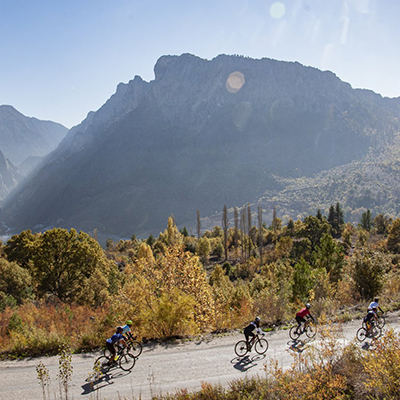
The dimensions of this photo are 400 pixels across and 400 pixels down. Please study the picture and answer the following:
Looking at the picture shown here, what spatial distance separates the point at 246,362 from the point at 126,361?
377 centimetres

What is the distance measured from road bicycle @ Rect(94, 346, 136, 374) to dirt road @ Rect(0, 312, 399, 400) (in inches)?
7.6

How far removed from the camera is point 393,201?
195000 millimetres

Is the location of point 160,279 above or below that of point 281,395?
above

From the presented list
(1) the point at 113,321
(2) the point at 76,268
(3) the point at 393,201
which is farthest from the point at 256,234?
(3) the point at 393,201

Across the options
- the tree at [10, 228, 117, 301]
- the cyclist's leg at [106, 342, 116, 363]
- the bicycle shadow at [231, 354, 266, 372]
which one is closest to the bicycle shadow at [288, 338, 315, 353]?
the bicycle shadow at [231, 354, 266, 372]

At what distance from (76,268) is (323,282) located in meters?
21.9

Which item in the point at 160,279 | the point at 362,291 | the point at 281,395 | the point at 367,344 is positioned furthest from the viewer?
the point at 362,291

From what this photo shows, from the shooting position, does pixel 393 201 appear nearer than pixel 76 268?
No

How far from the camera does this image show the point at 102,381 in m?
8.45

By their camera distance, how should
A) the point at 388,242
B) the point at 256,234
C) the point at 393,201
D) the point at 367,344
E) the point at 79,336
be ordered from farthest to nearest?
the point at 393,201 → the point at 256,234 → the point at 388,242 → the point at 79,336 → the point at 367,344

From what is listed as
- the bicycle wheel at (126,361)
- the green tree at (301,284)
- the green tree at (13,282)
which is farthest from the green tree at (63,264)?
the bicycle wheel at (126,361)

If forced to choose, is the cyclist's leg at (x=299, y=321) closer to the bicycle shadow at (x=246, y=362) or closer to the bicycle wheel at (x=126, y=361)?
the bicycle shadow at (x=246, y=362)

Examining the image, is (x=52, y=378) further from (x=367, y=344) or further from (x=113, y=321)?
(x=367, y=344)

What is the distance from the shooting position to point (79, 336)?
1152cm
